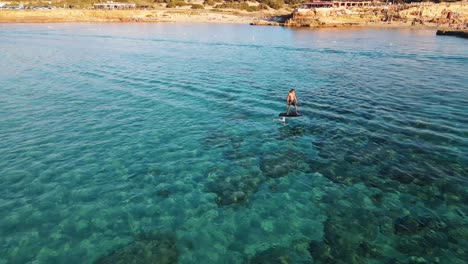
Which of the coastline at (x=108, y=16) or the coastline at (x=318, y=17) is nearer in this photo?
the coastline at (x=318, y=17)

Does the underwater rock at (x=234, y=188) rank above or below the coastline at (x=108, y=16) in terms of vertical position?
below

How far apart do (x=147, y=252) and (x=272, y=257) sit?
17.7ft

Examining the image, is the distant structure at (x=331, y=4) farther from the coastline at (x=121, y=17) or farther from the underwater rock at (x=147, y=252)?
the underwater rock at (x=147, y=252)

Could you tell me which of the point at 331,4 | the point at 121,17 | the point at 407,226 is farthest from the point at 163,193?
the point at 121,17

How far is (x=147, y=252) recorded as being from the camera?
13.1m

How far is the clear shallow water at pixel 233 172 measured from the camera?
45.1ft

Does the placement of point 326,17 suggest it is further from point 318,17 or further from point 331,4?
point 331,4

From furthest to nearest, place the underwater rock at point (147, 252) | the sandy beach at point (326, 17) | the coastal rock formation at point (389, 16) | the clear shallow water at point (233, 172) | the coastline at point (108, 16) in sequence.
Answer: the coastline at point (108, 16) < the sandy beach at point (326, 17) < the coastal rock formation at point (389, 16) < the clear shallow water at point (233, 172) < the underwater rock at point (147, 252)

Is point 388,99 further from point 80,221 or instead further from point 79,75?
point 79,75

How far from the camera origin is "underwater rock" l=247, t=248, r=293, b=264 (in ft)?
42.1

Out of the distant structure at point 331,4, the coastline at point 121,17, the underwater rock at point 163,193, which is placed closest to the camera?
the underwater rock at point 163,193

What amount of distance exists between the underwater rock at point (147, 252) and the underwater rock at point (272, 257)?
3453 millimetres

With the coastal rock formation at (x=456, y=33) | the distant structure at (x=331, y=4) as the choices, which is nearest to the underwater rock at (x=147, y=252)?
the coastal rock formation at (x=456, y=33)

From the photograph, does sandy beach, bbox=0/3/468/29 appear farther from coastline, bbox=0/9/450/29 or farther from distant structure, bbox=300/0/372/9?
distant structure, bbox=300/0/372/9
